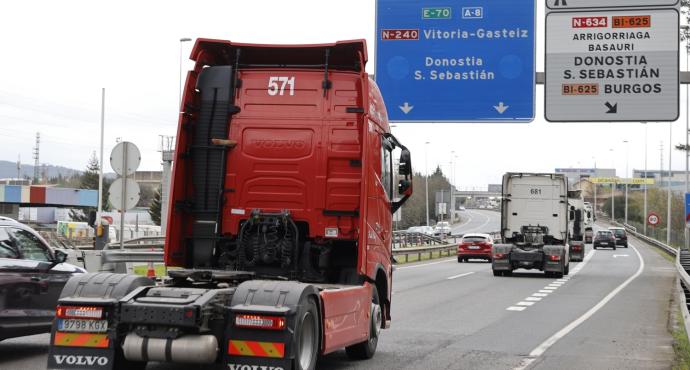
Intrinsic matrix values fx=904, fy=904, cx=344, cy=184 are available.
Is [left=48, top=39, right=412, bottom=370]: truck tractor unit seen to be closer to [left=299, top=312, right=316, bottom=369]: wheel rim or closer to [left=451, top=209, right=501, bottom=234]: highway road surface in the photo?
[left=299, top=312, right=316, bottom=369]: wheel rim

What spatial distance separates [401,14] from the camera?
1961 cm

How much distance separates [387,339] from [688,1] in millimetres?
19245

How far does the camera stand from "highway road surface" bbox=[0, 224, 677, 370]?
412 inches

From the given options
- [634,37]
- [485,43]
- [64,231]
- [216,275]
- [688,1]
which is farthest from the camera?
[64,231]

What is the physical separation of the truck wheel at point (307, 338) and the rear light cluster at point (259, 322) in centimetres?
18

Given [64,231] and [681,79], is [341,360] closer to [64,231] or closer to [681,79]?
[681,79]

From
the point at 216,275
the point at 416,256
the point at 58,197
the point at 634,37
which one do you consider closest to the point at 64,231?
the point at 58,197

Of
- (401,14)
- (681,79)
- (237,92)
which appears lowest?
(237,92)

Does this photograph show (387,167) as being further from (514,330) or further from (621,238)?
(621,238)

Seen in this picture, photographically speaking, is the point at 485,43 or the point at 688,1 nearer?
the point at 485,43

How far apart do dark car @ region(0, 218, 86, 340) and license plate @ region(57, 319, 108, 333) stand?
2.05 meters

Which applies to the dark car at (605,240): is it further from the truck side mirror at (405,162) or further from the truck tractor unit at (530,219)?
the truck side mirror at (405,162)

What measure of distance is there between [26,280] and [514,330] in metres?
7.54

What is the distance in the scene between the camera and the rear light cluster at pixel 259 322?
740 centimetres
